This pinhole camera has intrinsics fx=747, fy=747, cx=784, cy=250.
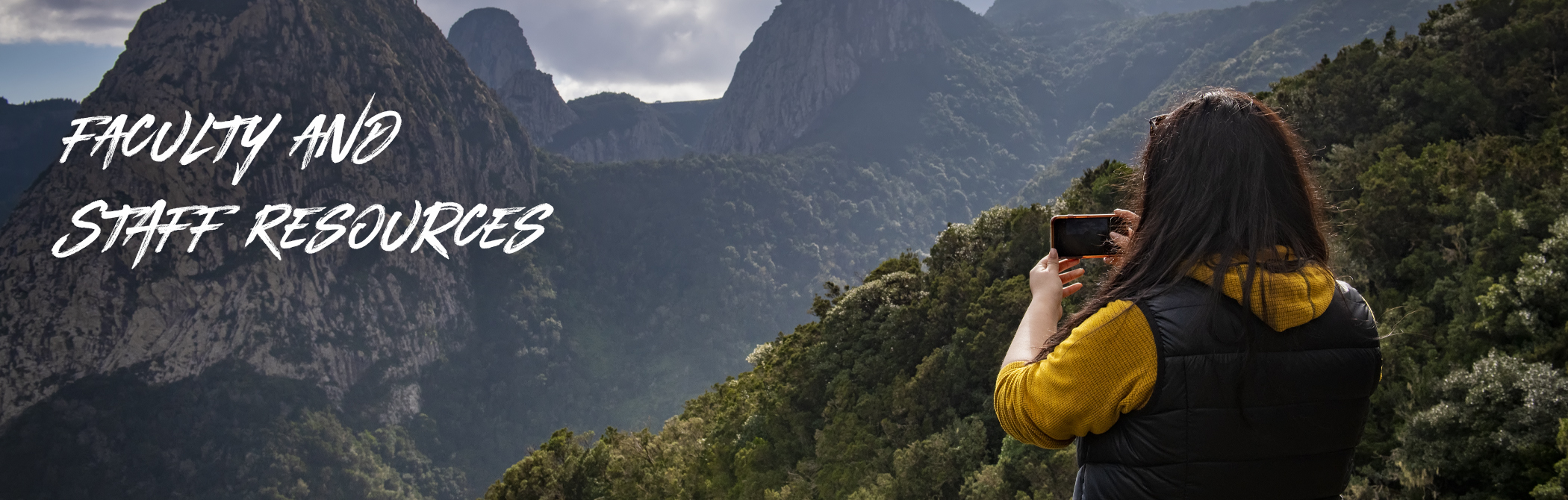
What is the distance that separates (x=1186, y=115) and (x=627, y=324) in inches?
6594

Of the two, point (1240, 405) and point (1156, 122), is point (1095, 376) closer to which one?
point (1240, 405)

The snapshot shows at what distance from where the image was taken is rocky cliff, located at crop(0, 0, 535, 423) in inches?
3757

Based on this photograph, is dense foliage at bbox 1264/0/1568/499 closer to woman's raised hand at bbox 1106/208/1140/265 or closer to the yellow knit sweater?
woman's raised hand at bbox 1106/208/1140/265

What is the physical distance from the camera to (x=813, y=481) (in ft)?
73.7

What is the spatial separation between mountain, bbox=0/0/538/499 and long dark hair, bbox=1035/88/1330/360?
117127 millimetres

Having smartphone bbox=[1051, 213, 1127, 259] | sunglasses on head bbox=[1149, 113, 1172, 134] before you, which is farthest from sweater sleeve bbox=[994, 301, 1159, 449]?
sunglasses on head bbox=[1149, 113, 1172, 134]

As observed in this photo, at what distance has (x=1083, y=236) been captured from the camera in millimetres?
2246

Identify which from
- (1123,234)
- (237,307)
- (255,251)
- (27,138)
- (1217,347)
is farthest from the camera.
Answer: (27,138)

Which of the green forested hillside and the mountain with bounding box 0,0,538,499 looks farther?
the mountain with bounding box 0,0,538,499

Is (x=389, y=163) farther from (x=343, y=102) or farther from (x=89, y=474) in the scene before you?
(x=89, y=474)

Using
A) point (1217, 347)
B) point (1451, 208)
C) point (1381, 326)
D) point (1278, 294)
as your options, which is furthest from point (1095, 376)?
point (1451, 208)

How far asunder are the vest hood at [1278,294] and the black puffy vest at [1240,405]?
0.03 m

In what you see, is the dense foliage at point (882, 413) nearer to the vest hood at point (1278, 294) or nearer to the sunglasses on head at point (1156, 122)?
the sunglasses on head at point (1156, 122)

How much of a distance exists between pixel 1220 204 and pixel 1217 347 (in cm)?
37
